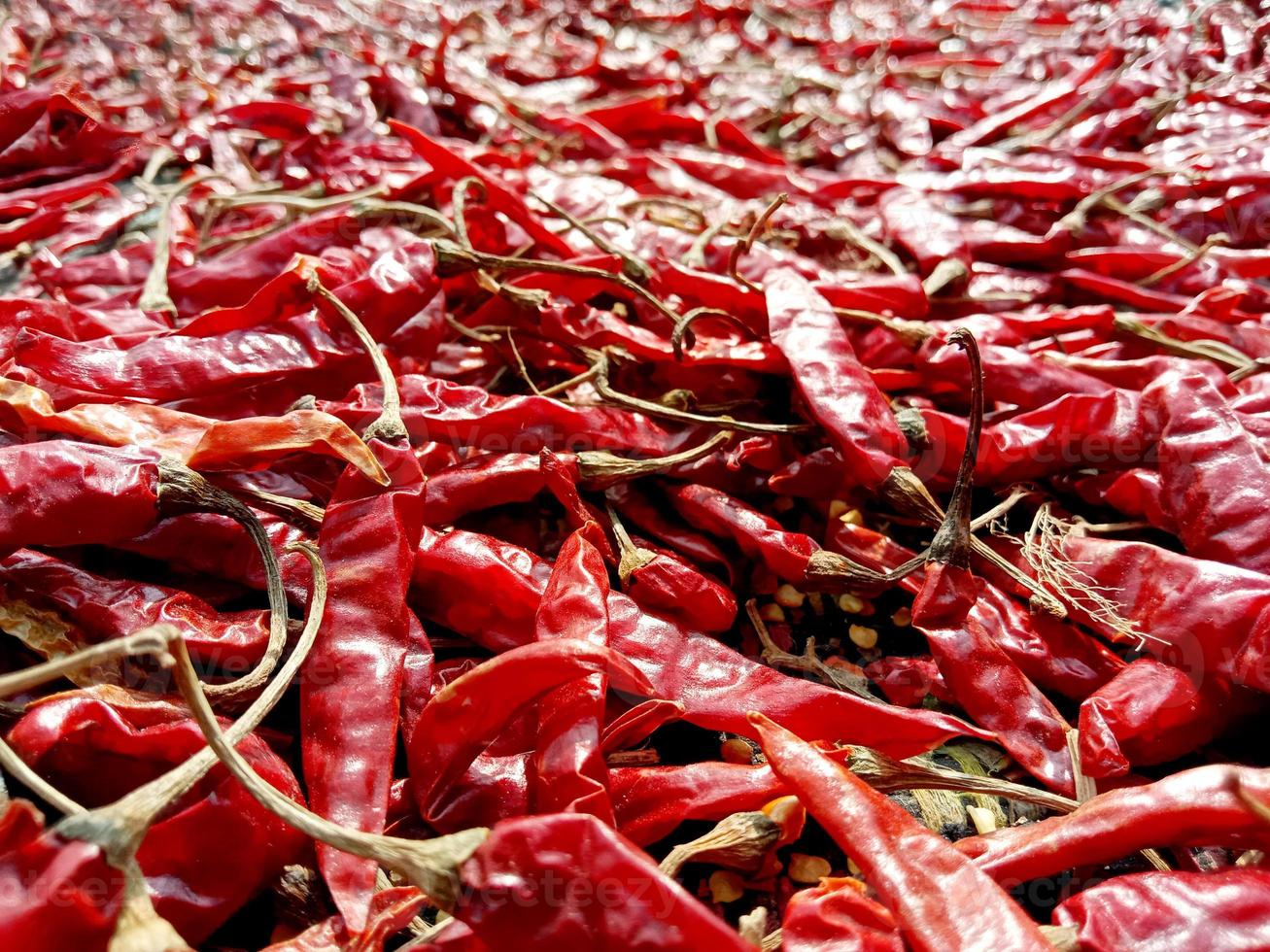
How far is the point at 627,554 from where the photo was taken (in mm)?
1999

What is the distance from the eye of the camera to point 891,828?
55.7 inches

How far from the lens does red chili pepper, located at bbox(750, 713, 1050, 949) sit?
Answer: 4.12 ft

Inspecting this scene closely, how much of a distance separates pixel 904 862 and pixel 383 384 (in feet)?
5.13

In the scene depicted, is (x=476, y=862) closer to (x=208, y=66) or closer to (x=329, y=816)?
(x=329, y=816)

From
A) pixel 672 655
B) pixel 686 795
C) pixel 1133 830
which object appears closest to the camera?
pixel 1133 830

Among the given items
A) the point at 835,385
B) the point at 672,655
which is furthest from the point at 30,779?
the point at 835,385

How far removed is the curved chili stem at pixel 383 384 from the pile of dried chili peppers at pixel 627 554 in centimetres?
1

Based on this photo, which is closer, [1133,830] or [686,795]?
[1133,830]

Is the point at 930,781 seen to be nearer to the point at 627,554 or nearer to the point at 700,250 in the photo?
the point at 627,554

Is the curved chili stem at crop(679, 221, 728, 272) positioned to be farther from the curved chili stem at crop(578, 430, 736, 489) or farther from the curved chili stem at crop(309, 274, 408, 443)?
the curved chili stem at crop(309, 274, 408, 443)

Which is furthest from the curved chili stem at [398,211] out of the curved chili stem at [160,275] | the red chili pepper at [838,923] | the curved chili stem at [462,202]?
the red chili pepper at [838,923]

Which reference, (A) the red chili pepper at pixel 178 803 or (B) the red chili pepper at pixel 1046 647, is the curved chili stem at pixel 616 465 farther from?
(A) the red chili pepper at pixel 178 803

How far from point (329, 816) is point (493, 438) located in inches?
40.2

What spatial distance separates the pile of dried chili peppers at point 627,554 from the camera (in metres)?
1.34
